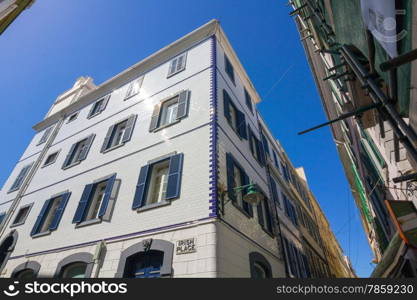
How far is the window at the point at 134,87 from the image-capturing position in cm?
1236

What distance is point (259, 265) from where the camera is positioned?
7.15 m

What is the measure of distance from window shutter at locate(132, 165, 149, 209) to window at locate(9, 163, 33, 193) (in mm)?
10793

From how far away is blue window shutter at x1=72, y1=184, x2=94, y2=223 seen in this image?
322 inches

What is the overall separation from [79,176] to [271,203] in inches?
362

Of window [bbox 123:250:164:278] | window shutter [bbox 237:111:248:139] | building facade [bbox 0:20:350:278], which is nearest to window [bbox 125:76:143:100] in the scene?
building facade [bbox 0:20:350:278]

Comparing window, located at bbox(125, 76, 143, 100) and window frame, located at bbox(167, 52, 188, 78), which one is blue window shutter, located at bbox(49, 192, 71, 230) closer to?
window, located at bbox(125, 76, 143, 100)

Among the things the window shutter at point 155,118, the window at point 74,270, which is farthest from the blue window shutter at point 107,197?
the window shutter at point 155,118

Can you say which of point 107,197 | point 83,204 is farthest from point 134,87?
point 107,197

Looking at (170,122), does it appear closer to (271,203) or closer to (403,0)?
(271,203)

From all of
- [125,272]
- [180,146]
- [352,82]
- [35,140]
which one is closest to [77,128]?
[35,140]

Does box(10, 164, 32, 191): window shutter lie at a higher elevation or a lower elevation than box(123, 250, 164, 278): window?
higher

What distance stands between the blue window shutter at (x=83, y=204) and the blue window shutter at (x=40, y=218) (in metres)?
2.55

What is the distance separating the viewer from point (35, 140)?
55.6 feet

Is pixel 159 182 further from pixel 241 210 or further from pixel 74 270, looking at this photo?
pixel 74 270
